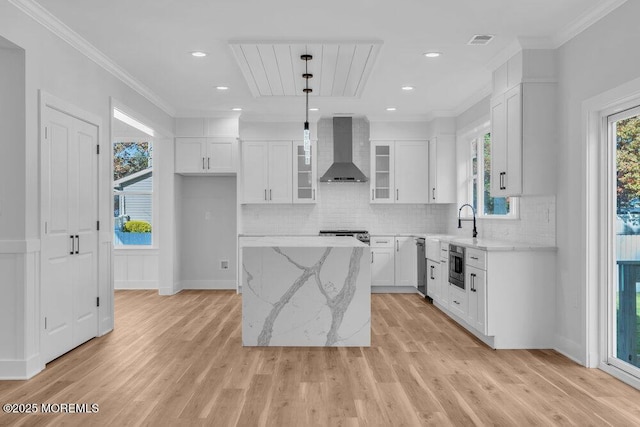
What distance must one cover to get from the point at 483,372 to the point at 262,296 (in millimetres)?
1992

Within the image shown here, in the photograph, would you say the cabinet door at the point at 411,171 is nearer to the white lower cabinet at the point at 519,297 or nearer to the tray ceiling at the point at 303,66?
A: the tray ceiling at the point at 303,66

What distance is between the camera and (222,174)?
782cm

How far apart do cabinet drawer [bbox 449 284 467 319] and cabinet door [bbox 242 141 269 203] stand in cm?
341

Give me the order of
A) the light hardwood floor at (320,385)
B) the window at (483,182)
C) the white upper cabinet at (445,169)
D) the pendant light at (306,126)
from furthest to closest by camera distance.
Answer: the white upper cabinet at (445,169)
the window at (483,182)
the pendant light at (306,126)
the light hardwood floor at (320,385)

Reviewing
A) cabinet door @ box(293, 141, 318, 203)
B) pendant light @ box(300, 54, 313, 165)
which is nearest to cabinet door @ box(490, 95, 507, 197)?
pendant light @ box(300, 54, 313, 165)

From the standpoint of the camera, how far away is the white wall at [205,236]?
7957mm

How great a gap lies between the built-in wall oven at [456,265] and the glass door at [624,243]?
1534 mm

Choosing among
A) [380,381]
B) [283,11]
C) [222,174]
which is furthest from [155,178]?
[380,381]

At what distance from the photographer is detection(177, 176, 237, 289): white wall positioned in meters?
7.96

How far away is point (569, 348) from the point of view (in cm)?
407

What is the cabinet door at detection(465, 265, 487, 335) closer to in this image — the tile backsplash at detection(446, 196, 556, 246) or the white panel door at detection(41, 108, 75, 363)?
the tile backsplash at detection(446, 196, 556, 246)

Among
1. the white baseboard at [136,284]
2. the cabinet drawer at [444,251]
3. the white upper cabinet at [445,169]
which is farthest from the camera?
the white baseboard at [136,284]

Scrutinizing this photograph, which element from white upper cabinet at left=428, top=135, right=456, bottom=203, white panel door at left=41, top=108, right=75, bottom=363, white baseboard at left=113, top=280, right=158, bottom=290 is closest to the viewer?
white panel door at left=41, top=108, right=75, bottom=363

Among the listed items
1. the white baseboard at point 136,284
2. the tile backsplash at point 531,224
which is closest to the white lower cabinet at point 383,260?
the tile backsplash at point 531,224
